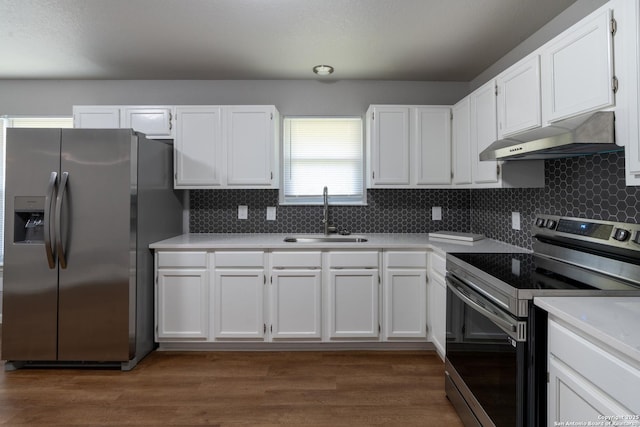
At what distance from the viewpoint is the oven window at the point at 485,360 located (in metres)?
1.41

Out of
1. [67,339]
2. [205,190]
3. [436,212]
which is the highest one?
[205,190]

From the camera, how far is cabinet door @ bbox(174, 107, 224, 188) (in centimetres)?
314

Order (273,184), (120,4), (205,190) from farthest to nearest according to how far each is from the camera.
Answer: (205,190) → (273,184) → (120,4)

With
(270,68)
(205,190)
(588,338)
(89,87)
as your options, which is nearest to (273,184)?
(205,190)

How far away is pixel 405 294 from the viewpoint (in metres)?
2.83

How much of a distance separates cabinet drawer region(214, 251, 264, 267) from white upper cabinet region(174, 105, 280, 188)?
2.20ft

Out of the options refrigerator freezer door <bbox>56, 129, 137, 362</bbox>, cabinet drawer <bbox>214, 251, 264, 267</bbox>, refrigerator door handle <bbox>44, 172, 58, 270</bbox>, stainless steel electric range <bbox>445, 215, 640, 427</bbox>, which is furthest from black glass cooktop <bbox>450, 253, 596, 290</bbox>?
refrigerator door handle <bbox>44, 172, 58, 270</bbox>

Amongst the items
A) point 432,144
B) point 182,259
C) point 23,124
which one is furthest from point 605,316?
point 23,124

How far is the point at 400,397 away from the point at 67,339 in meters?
2.39

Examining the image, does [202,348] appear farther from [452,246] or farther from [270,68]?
[270,68]

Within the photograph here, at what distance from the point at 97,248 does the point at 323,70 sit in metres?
2.35

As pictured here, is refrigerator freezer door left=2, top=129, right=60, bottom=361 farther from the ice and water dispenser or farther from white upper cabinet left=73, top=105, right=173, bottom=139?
white upper cabinet left=73, top=105, right=173, bottom=139

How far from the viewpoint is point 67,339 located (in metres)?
2.55

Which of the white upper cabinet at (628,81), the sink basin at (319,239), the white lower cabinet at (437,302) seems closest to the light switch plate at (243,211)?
the sink basin at (319,239)
